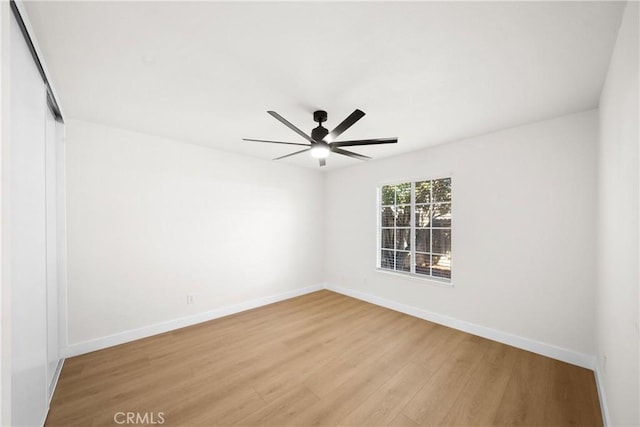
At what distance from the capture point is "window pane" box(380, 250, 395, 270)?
431 cm

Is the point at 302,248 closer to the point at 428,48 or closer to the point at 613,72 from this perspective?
the point at 428,48

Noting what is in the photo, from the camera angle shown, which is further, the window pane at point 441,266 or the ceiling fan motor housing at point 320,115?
the window pane at point 441,266

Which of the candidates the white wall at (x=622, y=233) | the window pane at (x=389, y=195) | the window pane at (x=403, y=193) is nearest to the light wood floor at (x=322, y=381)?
the white wall at (x=622, y=233)

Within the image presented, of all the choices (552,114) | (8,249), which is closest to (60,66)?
(8,249)

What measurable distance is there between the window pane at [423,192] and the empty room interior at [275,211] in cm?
4

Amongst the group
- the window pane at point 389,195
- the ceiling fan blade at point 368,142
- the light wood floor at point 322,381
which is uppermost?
the ceiling fan blade at point 368,142

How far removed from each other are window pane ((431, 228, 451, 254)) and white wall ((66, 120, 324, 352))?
2578 millimetres

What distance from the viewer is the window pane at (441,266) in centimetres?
355

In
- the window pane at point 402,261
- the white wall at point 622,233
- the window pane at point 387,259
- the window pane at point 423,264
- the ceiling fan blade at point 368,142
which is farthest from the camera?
the window pane at point 387,259

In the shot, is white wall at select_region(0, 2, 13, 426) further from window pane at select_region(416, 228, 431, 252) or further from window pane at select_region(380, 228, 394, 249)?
window pane at select_region(380, 228, 394, 249)

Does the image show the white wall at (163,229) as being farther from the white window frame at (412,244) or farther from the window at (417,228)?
the window at (417,228)

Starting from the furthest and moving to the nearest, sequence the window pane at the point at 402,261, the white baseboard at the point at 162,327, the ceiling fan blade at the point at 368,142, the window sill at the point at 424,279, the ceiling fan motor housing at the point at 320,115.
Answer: the window pane at the point at 402,261
the window sill at the point at 424,279
the white baseboard at the point at 162,327
the ceiling fan motor housing at the point at 320,115
the ceiling fan blade at the point at 368,142
